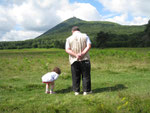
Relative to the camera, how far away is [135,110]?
4.20m

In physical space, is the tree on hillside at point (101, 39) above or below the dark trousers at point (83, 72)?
above

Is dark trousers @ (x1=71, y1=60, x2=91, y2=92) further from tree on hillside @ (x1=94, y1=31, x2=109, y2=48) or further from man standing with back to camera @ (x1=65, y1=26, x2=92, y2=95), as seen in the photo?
tree on hillside @ (x1=94, y1=31, x2=109, y2=48)

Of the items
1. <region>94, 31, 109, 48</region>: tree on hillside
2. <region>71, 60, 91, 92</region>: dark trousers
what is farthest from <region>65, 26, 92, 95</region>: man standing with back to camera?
<region>94, 31, 109, 48</region>: tree on hillside

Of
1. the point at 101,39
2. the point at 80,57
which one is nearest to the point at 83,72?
the point at 80,57

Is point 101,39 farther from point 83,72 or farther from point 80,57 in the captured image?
point 80,57

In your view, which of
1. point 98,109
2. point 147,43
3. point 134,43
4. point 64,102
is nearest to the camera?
point 98,109

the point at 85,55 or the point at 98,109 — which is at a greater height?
the point at 85,55

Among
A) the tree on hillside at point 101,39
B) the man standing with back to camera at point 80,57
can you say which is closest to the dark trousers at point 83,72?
the man standing with back to camera at point 80,57

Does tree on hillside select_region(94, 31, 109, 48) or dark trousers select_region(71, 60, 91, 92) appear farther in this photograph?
tree on hillside select_region(94, 31, 109, 48)

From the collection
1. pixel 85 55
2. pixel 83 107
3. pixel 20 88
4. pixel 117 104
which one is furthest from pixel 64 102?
pixel 20 88

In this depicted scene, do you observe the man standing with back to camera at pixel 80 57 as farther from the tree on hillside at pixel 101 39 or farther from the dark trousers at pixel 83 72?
the tree on hillside at pixel 101 39

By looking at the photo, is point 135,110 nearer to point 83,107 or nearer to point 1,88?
point 83,107

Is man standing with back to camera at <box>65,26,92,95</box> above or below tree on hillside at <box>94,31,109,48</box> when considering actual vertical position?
below

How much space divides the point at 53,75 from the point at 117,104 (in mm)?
2837
